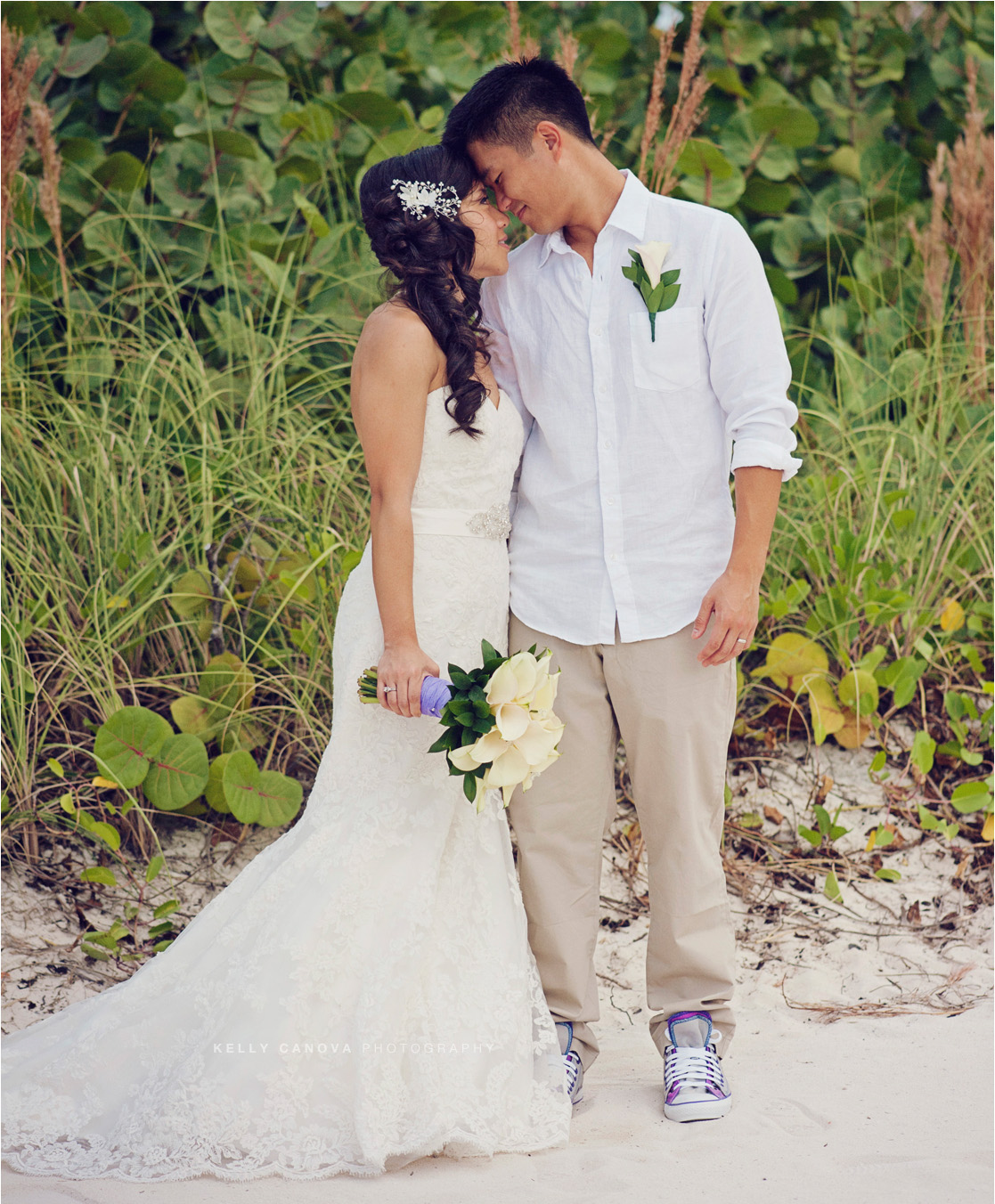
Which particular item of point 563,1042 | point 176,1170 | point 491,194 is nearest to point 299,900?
point 176,1170

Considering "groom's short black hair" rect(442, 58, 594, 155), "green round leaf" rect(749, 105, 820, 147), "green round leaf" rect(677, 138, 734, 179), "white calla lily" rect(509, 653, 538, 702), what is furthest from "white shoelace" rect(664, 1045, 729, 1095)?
"green round leaf" rect(749, 105, 820, 147)

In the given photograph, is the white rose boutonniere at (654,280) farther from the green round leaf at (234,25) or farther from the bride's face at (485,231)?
the green round leaf at (234,25)

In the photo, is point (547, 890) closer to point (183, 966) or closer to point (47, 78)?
point (183, 966)

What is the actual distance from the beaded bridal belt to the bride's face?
0.48m

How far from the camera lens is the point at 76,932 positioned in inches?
108

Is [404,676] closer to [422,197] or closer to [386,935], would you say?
[386,935]

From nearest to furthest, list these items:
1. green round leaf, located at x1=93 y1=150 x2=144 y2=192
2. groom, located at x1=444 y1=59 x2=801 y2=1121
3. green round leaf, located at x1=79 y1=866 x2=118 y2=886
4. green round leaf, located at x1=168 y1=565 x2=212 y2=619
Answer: groom, located at x1=444 y1=59 x2=801 y2=1121 < green round leaf, located at x1=79 y1=866 x2=118 y2=886 < green round leaf, located at x1=168 y1=565 x2=212 y2=619 < green round leaf, located at x1=93 y1=150 x2=144 y2=192

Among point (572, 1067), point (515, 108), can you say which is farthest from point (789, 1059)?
point (515, 108)

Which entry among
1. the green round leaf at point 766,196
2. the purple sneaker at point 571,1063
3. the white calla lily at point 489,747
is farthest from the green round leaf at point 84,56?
the purple sneaker at point 571,1063

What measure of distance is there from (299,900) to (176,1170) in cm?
49

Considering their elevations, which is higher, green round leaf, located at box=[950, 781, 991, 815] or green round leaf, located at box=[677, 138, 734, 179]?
green round leaf, located at box=[677, 138, 734, 179]

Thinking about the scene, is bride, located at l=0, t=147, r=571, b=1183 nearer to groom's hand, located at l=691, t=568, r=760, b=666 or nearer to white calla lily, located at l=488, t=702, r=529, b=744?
white calla lily, located at l=488, t=702, r=529, b=744

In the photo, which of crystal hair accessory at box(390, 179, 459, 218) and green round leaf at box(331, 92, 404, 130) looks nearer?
crystal hair accessory at box(390, 179, 459, 218)

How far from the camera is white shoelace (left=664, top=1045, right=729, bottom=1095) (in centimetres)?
214
